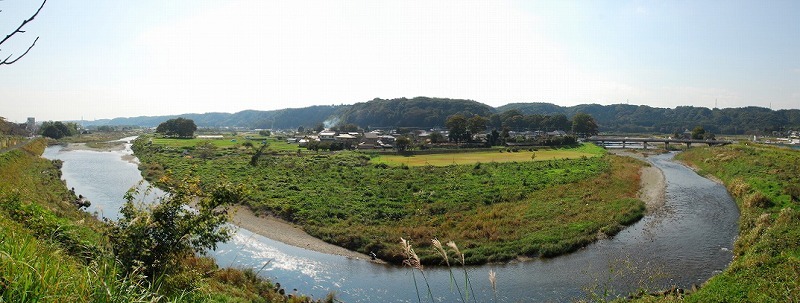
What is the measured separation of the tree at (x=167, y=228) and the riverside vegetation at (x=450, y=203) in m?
1.02

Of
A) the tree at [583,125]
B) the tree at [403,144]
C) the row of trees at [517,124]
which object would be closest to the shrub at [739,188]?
the tree at [403,144]

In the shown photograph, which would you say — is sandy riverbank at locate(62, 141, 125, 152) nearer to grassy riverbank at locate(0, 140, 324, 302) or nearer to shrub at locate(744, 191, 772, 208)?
grassy riverbank at locate(0, 140, 324, 302)

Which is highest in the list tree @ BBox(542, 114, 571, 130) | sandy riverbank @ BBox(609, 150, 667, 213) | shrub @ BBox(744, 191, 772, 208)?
tree @ BBox(542, 114, 571, 130)

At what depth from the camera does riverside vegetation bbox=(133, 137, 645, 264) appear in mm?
23484

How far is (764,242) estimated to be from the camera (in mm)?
18828

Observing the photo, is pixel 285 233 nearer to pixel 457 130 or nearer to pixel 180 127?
pixel 457 130

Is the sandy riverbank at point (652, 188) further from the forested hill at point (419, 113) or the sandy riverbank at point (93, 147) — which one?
the forested hill at point (419, 113)

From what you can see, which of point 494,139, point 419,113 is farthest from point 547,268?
point 419,113

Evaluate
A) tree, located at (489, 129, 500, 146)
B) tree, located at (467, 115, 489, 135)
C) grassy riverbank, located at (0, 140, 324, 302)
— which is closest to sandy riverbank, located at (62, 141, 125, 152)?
tree, located at (467, 115, 489, 135)

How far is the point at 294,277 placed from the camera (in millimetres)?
19625

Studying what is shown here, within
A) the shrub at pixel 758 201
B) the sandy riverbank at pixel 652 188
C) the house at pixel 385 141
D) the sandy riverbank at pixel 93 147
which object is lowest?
the sandy riverbank at pixel 652 188

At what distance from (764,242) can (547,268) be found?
8.84 metres

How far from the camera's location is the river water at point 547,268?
1769 cm

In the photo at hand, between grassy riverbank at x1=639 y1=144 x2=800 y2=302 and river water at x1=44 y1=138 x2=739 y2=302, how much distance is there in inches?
48.0
